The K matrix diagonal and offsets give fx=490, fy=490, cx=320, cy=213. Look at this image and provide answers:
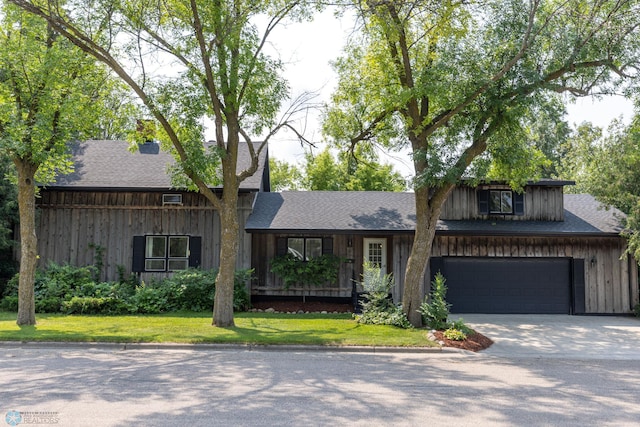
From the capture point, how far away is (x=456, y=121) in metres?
13.0

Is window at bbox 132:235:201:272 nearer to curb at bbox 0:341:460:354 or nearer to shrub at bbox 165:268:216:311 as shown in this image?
shrub at bbox 165:268:216:311

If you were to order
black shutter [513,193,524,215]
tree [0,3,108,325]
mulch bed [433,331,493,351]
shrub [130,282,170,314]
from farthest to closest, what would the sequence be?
black shutter [513,193,524,215] < shrub [130,282,170,314] < tree [0,3,108,325] < mulch bed [433,331,493,351]

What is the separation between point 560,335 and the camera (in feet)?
41.3

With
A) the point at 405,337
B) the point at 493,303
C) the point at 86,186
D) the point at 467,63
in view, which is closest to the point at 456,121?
the point at 467,63

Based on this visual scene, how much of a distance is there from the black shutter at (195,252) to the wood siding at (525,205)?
28.3 feet

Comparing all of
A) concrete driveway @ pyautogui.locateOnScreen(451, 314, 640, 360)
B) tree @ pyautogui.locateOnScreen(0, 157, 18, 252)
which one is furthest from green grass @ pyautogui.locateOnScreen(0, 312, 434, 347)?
tree @ pyautogui.locateOnScreen(0, 157, 18, 252)

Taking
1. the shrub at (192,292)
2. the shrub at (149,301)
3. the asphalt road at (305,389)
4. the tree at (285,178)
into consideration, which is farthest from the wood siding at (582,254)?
the tree at (285,178)

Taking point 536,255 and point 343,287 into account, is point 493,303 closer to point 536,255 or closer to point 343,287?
point 536,255

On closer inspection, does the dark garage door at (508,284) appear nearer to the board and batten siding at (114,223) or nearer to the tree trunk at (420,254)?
the tree trunk at (420,254)

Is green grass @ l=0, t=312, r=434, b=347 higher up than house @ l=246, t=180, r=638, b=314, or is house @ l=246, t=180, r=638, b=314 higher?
house @ l=246, t=180, r=638, b=314

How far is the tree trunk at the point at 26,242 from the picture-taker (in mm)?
12344

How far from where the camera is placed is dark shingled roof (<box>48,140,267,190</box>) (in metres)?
17.2

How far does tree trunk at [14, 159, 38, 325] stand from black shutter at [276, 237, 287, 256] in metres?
7.63

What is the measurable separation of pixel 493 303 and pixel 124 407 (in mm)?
13659
